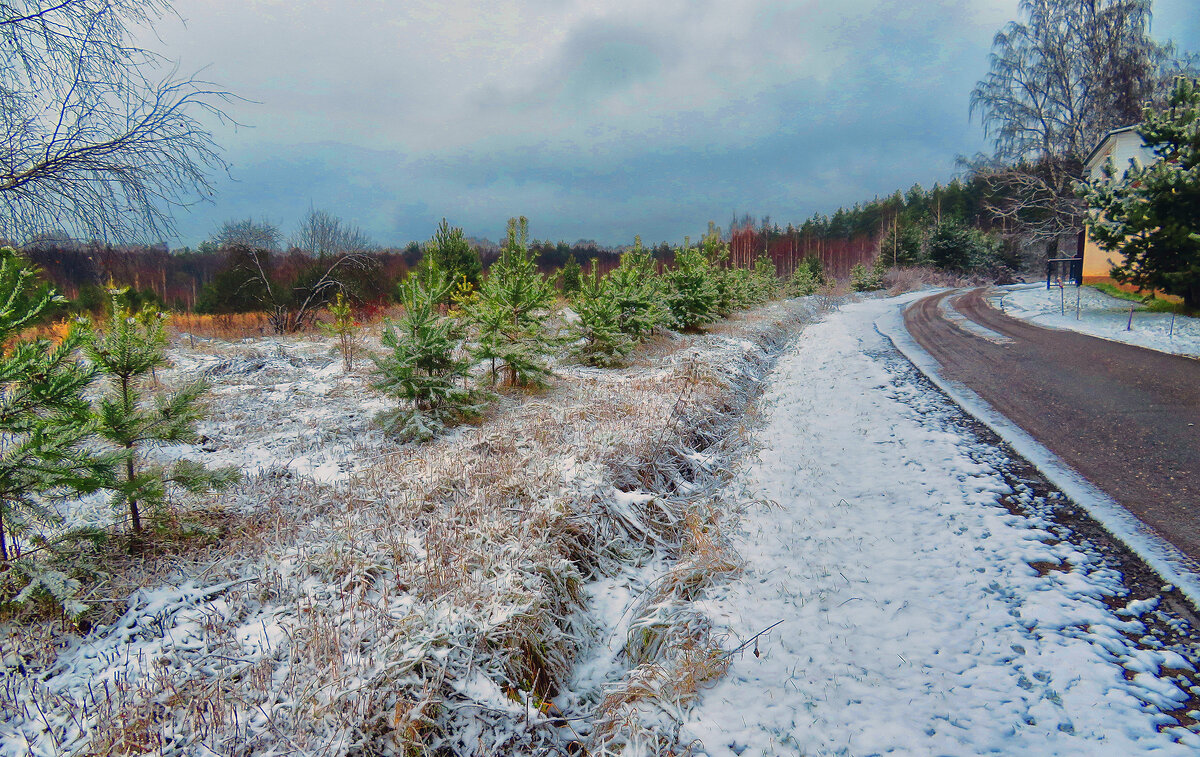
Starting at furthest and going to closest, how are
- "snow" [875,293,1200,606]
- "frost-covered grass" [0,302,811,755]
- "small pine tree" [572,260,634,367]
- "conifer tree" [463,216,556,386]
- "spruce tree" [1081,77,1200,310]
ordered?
"spruce tree" [1081,77,1200,310] < "small pine tree" [572,260,634,367] < "conifer tree" [463,216,556,386] < "snow" [875,293,1200,606] < "frost-covered grass" [0,302,811,755]

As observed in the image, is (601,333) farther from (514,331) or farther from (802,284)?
(802,284)

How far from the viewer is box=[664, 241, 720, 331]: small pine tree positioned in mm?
15188

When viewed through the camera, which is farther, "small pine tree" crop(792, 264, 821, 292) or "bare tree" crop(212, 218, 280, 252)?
"small pine tree" crop(792, 264, 821, 292)

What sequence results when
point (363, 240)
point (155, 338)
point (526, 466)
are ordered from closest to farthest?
point (155, 338), point (526, 466), point (363, 240)

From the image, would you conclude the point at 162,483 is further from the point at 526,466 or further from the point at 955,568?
the point at 955,568

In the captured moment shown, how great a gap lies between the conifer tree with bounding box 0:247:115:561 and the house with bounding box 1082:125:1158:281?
22922mm

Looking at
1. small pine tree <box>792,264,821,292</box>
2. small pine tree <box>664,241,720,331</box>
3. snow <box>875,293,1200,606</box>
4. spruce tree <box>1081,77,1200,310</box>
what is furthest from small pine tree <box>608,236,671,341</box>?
small pine tree <box>792,264,821,292</box>

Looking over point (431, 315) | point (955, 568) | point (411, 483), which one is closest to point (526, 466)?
point (411, 483)

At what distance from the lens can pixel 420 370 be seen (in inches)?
261

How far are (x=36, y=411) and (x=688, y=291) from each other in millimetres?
14004

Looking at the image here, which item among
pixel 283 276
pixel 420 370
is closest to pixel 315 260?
pixel 283 276

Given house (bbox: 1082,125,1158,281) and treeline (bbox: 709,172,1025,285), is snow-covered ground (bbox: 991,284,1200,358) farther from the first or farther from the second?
treeline (bbox: 709,172,1025,285)

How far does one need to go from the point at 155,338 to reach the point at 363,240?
106 feet

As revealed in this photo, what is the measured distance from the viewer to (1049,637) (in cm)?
283
